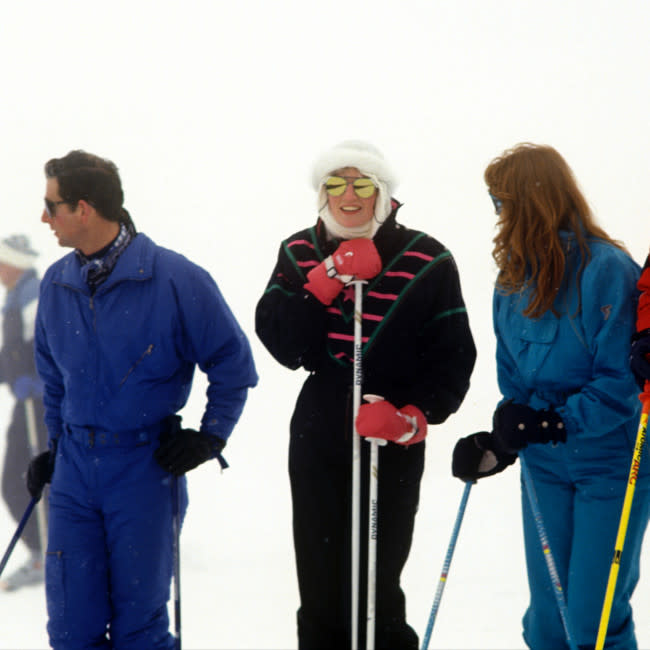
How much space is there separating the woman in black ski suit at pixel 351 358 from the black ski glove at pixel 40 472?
0.81 meters

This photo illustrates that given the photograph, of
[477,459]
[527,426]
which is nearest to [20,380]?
[477,459]

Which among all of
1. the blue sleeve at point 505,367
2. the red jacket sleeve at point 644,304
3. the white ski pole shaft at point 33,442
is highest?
the red jacket sleeve at point 644,304

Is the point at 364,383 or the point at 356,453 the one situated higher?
the point at 364,383

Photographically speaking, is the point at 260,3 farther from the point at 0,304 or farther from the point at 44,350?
the point at 44,350

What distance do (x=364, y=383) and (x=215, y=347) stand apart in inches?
18.5

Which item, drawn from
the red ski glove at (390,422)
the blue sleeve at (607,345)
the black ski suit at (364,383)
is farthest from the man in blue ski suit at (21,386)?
the blue sleeve at (607,345)

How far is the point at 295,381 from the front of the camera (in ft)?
15.4

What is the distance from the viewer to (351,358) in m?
2.39

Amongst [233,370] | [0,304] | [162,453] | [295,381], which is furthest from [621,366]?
[0,304]

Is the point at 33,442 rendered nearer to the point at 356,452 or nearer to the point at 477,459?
the point at 356,452

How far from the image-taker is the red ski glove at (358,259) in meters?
2.25

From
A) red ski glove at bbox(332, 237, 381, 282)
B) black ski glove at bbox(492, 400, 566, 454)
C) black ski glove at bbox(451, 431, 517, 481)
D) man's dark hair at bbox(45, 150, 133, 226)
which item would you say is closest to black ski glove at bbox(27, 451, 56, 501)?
man's dark hair at bbox(45, 150, 133, 226)

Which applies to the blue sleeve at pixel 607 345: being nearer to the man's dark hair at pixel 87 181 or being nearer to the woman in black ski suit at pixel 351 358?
the woman in black ski suit at pixel 351 358

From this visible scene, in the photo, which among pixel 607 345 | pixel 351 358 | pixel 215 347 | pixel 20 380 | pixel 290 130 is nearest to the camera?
pixel 607 345
